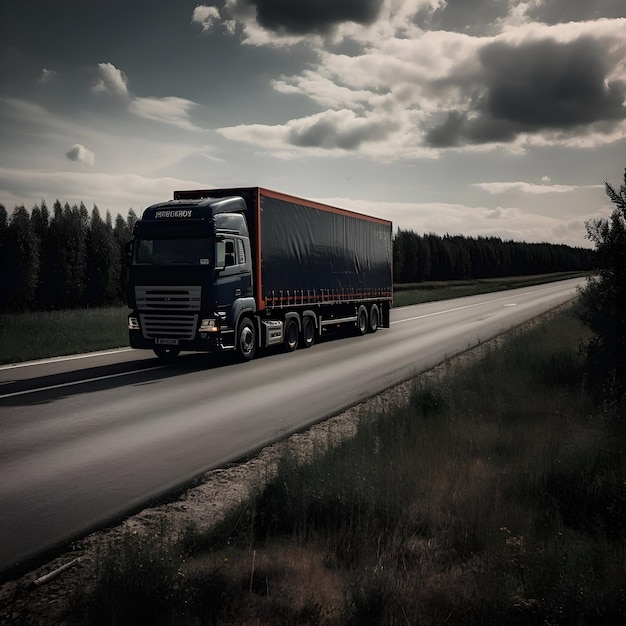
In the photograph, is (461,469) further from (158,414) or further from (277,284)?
(277,284)

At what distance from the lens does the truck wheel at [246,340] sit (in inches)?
605

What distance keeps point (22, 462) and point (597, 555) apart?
5866 millimetres

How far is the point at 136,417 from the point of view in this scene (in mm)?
9500

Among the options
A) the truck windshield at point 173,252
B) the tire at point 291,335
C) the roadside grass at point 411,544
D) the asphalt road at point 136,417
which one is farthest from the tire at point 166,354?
the roadside grass at point 411,544

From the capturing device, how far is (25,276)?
42438 mm

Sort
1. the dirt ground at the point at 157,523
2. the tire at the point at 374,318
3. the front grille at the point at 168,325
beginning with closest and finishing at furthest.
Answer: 1. the dirt ground at the point at 157,523
2. the front grille at the point at 168,325
3. the tire at the point at 374,318

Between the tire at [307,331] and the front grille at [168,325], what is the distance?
15.7 feet

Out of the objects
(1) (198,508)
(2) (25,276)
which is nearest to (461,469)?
(1) (198,508)

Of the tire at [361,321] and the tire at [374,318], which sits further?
the tire at [374,318]

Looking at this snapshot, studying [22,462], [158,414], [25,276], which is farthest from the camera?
[25,276]

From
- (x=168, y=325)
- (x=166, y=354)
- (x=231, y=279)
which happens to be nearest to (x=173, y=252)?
(x=231, y=279)

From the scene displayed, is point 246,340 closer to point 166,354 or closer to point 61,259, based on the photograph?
point 166,354

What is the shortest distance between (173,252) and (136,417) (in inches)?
232

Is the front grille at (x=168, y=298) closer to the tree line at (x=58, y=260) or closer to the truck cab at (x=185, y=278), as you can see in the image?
the truck cab at (x=185, y=278)
